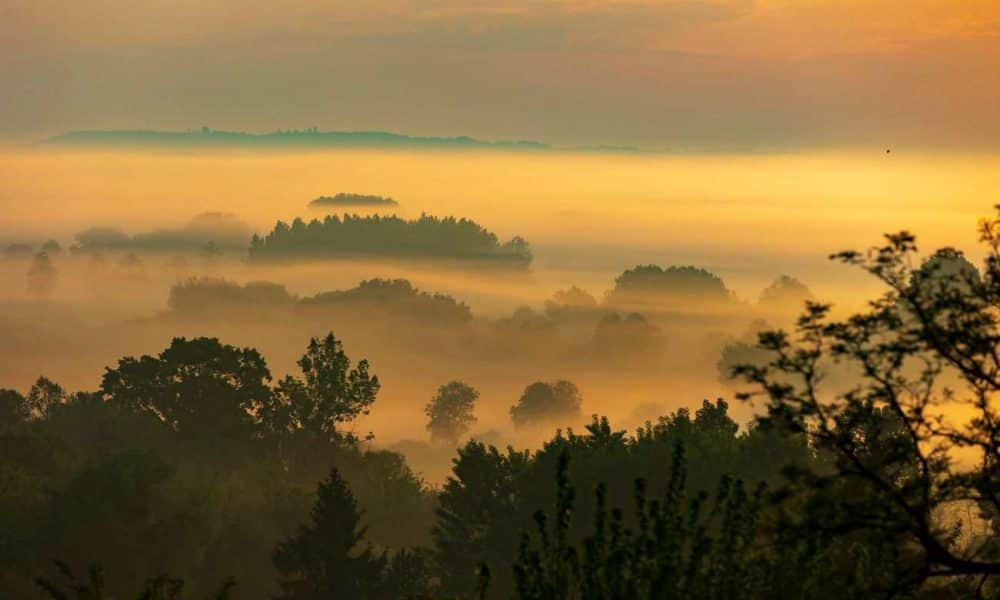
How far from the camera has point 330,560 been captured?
93.1m

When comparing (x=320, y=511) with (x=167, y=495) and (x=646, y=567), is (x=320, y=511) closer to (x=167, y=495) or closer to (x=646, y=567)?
(x=167, y=495)

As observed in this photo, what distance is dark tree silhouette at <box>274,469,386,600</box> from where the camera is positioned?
9175cm

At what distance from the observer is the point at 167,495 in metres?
118

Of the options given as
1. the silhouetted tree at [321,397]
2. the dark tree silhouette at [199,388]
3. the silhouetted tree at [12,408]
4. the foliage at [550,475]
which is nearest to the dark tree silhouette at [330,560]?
the foliage at [550,475]

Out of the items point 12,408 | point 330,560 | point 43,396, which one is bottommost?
point 330,560

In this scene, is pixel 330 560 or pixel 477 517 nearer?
pixel 330 560

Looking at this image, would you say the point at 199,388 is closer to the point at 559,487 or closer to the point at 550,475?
the point at 550,475

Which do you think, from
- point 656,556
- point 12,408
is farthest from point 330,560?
point 12,408

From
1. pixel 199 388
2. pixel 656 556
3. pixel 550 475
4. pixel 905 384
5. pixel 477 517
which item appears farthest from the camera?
pixel 199 388

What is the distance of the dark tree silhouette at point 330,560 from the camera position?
91.8 meters

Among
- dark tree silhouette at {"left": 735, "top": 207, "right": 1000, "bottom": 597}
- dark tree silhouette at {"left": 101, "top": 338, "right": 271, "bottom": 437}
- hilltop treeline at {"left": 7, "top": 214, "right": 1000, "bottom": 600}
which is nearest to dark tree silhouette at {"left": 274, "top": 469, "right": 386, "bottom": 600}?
hilltop treeline at {"left": 7, "top": 214, "right": 1000, "bottom": 600}

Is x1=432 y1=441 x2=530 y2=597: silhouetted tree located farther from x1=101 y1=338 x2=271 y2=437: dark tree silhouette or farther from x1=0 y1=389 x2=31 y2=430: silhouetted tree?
x1=0 y1=389 x2=31 y2=430: silhouetted tree

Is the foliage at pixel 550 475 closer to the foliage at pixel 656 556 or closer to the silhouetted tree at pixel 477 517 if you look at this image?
the silhouetted tree at pixel 477 517

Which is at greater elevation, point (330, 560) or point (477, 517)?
point (477, 517)
